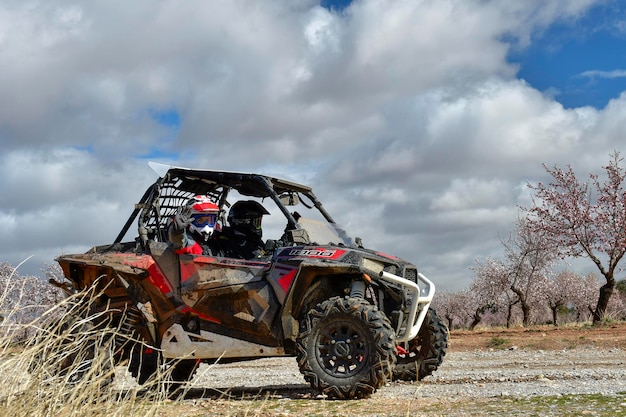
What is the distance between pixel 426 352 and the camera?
1005 centimetres

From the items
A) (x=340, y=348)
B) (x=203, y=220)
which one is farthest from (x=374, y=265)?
(x=203, y=220)

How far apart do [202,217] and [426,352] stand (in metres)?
3.44

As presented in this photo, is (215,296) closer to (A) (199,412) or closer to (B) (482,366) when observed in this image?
(A) (199,412)

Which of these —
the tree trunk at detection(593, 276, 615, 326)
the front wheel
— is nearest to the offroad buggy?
the front wheel

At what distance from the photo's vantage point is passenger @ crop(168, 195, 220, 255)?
9.09 metres

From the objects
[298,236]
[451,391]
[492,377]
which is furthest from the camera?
[492,377]

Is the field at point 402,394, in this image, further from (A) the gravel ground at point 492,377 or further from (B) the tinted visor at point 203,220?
(B) the tinted visor at point 203,220

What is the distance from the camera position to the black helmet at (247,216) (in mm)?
10383

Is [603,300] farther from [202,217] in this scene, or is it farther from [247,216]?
[202,217]

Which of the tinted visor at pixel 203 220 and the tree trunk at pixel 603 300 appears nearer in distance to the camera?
the tinted visor at pixel 203 220

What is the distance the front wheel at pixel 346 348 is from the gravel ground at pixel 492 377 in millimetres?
407

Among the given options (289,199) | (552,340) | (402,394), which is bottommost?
(402,394)

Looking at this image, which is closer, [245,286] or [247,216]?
[245,286]

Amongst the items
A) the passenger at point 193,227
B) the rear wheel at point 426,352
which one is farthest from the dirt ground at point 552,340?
the passenger at point 193,227
